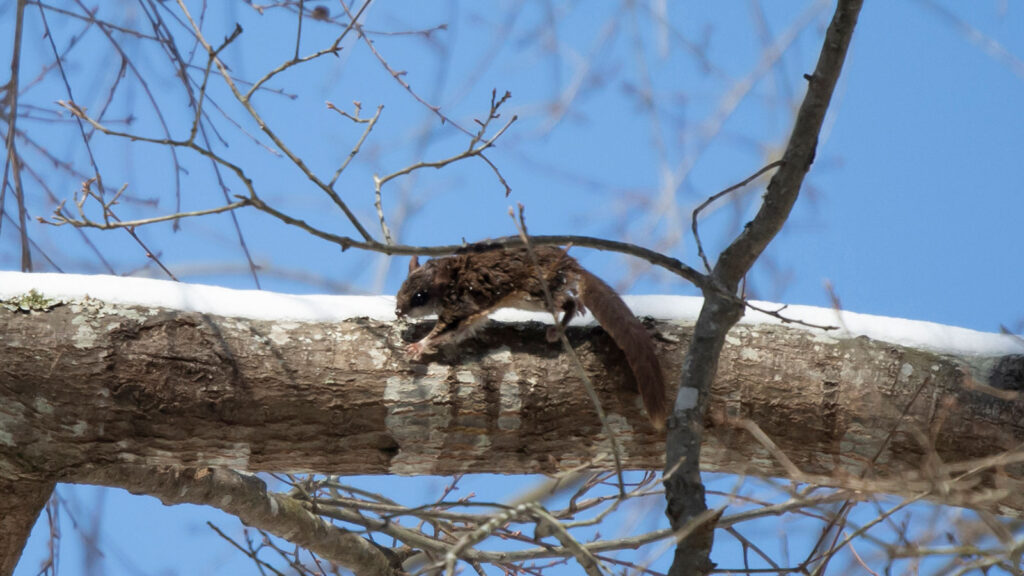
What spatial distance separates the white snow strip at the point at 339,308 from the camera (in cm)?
310

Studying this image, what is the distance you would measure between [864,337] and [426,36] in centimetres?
202

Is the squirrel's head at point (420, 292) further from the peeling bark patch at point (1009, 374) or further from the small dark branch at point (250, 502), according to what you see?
the peeling bark patch at point (1009, 374)

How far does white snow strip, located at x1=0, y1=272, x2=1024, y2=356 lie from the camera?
310cm

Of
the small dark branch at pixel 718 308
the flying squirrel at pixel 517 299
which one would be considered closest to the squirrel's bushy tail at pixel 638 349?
the flying squirrel at pixel 517 299

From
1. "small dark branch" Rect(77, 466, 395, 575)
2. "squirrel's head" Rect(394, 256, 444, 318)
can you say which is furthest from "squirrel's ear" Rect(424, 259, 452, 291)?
"small dark branch" Rect(77, 466, 395, 575)

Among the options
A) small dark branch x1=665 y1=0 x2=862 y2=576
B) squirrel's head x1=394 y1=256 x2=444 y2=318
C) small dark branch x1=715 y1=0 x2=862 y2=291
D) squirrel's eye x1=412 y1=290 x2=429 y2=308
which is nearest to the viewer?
small dark branch x1=665 y1=0 x2=862 y2=576

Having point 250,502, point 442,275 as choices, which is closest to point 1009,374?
point 442,275

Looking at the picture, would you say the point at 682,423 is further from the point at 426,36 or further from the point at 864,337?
the point at 426,36

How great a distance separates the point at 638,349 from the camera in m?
3.09

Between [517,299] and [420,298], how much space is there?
0.40 metres

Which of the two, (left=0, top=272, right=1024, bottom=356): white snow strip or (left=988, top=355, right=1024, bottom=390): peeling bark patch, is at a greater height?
(left=0, top=272, right=1024, bottom=356): white snow strip

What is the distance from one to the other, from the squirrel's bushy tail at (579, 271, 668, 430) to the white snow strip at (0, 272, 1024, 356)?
15 cm

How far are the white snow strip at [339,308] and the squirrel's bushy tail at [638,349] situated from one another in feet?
0.50

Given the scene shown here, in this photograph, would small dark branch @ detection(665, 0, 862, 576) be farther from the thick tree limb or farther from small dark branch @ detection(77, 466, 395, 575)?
small dark branch @ detection(77, 466, 395, 575)
